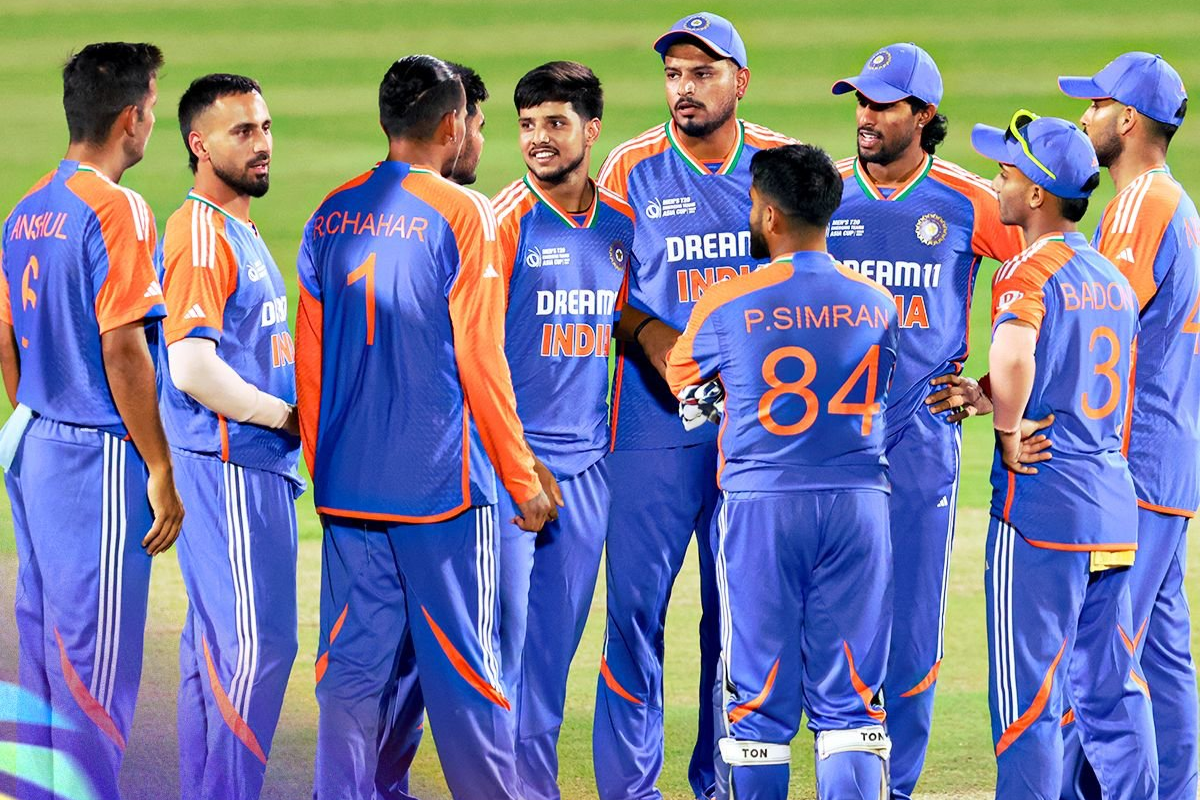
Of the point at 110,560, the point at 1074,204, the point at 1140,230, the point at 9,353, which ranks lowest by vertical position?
the point at 110,560

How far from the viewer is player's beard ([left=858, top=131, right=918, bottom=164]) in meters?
4.70

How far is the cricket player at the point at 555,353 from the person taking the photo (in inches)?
176

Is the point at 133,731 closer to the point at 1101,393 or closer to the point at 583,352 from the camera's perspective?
the point at 583,352

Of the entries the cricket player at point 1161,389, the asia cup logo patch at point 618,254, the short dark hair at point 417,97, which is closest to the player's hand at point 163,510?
the short dark hair at point 417,97

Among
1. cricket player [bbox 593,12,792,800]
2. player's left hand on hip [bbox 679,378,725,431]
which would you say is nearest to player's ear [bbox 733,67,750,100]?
cricket player [bbox 593,12,792,800]

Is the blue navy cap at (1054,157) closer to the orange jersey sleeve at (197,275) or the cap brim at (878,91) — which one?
the cap brim at (878,91)

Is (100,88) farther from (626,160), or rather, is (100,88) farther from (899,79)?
(899,79)

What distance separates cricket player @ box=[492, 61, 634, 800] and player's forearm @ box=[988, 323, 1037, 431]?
1.13 m

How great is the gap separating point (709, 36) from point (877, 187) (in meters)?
0.68

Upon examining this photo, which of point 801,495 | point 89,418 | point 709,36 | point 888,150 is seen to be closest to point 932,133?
point 888,150

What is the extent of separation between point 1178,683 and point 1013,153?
160 cm

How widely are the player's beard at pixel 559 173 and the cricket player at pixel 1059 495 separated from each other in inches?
45.7

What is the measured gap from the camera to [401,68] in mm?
3963

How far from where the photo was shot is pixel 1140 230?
14.4 ft
